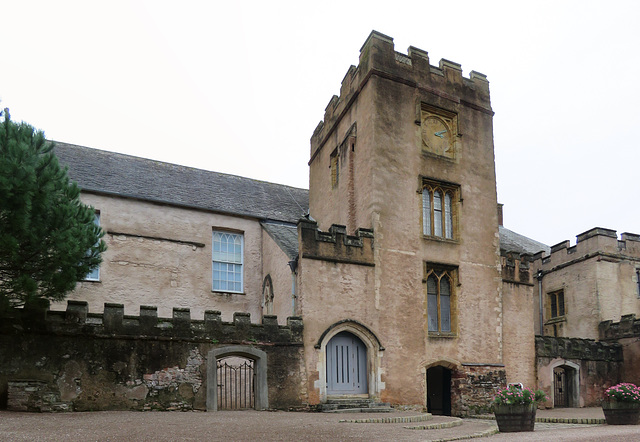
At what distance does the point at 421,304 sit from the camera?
19.6m

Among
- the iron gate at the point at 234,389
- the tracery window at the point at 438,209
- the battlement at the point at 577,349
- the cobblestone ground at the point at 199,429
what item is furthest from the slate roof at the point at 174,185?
the battlement at the point at 577,349

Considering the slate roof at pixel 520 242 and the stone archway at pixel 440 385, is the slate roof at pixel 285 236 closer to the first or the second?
the stone archway at pixel 440 385

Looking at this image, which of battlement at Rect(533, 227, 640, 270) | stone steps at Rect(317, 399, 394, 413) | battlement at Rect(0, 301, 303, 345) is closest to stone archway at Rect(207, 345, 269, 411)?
battlement at Rect(0, 301, 303, 345)

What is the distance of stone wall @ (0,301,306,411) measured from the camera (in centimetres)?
1416

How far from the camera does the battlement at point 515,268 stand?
2198 cm

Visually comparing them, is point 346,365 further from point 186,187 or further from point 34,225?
point 186,187

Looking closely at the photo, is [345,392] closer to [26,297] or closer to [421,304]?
[421,304]

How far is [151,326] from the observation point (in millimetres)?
15750

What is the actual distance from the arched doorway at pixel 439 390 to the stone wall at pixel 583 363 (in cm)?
380

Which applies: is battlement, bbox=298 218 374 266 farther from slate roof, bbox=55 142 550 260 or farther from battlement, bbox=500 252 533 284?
battlement, bbox=500 252 533 284

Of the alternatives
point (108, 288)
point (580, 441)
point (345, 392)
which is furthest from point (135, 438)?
point (108, 288)

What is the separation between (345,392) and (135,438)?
9.64m

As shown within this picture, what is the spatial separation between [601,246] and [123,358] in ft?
68.1

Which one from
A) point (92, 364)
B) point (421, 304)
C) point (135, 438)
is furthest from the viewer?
point (421, 304)
